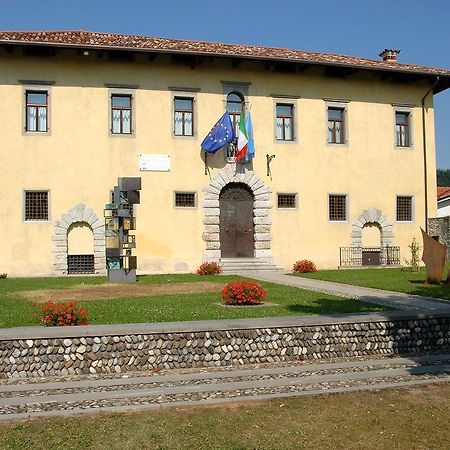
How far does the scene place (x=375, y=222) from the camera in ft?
78.9

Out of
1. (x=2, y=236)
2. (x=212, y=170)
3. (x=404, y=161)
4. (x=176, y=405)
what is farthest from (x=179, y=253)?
(x=176, y=405)

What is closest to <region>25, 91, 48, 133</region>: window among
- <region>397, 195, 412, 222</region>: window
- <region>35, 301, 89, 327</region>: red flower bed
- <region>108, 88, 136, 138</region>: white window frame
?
<region>108, 88, 136, 138</region>: white window frame

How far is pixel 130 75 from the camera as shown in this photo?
21.2 meters

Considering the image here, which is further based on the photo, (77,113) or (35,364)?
(77,113)

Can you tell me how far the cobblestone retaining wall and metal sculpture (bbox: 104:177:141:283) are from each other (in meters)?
9.01

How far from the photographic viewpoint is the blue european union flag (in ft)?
69.1

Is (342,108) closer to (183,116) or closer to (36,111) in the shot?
(183,116)

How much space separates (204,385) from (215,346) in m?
1.10

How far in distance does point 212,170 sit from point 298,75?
17.7 feet

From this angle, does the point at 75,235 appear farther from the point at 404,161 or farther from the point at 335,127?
the point at 404,161

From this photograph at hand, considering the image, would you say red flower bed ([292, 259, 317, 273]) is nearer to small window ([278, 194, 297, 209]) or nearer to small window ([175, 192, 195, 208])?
small window ([278, 194, 297, 209])

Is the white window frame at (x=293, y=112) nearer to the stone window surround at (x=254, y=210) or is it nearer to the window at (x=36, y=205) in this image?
the stone window surround at (x=254, y=210)

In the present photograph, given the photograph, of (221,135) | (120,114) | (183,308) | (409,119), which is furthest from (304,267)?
(183,308)

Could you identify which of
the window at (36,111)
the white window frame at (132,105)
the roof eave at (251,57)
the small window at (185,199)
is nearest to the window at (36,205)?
the window at (36,111)
